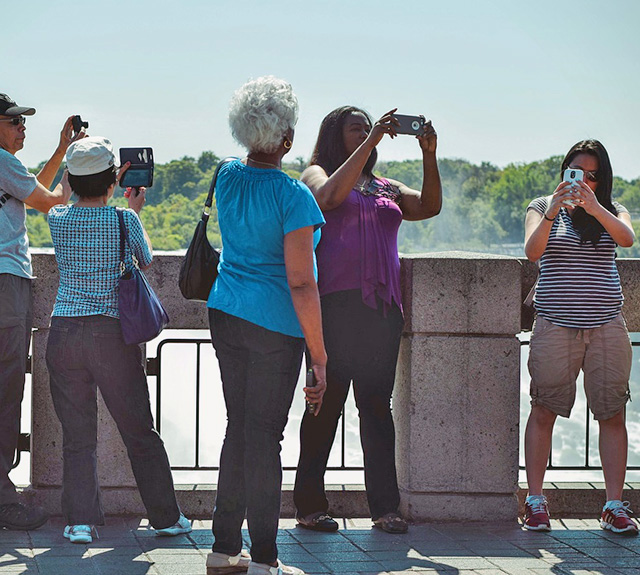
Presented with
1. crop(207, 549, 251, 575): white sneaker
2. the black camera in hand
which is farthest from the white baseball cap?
crop(207, 549, 251, 575): white sneaker

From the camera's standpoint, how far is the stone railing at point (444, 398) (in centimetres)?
491

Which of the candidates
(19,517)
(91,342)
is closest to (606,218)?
(91,342)

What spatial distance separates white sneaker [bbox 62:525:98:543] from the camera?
427 centimetres

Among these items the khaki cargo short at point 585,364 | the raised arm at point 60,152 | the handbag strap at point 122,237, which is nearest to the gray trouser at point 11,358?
the raised arm at point 60,152

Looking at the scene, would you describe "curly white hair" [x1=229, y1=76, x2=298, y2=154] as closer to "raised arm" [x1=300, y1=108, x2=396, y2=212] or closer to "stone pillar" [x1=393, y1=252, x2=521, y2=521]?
"raised arm" [x1=300, y1=108, x2=396, y2=212]

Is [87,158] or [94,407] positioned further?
[94,407]

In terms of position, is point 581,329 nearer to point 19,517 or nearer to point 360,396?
point 360,396

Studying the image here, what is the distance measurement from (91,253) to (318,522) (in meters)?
1.60

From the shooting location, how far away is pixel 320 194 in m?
4.29

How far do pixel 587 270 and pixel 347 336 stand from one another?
1193 millimetres

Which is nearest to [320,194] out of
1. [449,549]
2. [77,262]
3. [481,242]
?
[77,262]

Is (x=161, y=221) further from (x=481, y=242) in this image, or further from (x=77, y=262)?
(x=77, y=262)

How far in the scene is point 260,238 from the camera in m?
3.53

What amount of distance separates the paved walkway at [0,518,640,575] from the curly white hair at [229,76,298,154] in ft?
5.48
